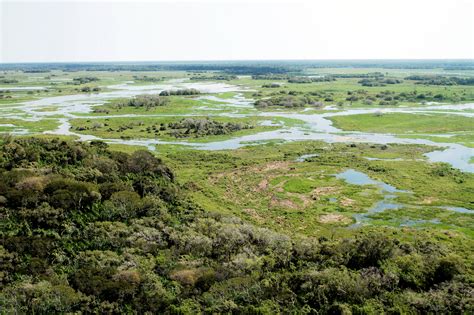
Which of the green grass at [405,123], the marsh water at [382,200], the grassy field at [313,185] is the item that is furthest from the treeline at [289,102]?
the marsh water at [382,200]

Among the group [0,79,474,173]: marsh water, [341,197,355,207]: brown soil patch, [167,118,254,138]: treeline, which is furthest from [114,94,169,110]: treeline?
[341,197,355,207]: brown soil patch

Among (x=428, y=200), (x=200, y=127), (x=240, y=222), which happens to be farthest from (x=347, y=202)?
(x=200, y=127)

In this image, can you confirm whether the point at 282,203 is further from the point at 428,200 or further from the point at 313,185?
the point at 428,200

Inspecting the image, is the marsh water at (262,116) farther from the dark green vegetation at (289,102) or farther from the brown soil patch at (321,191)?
the brown soil patch at (321,191)

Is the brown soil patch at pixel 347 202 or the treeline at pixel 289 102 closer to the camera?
the brown soil patch at pixel 347 202

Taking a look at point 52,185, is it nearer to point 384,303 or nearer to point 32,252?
Result: point 32,252

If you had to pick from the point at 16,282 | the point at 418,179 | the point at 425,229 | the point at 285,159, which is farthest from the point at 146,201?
the point at 418,179

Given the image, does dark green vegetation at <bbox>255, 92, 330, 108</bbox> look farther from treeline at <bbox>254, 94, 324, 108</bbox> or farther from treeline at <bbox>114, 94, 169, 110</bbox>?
treeline at <bbox>114, 94, 169, 110</bbox>
